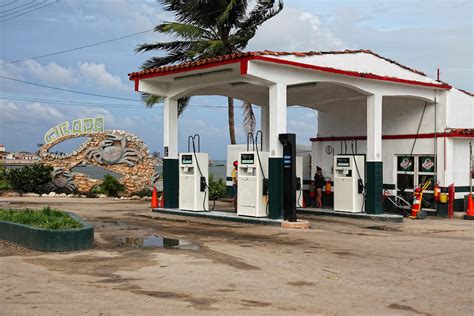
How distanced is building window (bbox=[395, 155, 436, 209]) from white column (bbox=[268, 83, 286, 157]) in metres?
6.66

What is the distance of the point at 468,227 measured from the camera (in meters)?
17.9

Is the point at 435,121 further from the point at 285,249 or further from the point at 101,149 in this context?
the point at 101,149

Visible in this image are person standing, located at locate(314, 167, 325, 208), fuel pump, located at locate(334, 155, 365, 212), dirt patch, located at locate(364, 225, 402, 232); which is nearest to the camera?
dirt patch, located at locate(364, 225, 402, 232)

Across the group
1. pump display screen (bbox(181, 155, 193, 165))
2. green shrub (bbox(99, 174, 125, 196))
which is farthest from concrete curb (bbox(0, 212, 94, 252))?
green shrub (bbox(99, 174, 125, 196))

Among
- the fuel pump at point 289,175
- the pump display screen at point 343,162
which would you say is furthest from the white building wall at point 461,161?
the fuel pump at point 289,175

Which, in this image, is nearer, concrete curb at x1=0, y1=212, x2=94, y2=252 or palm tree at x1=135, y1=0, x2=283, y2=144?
concrete curb at x1=0, y1=212, x2=94, y2=252

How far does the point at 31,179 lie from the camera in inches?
1226

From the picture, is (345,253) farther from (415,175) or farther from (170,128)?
(170,128)

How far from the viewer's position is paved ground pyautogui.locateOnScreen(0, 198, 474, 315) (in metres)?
7.86

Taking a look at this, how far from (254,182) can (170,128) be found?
201 inches

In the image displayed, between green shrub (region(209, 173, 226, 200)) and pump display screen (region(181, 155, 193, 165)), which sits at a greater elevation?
pump display screen (region(181, 155, 193, 165))

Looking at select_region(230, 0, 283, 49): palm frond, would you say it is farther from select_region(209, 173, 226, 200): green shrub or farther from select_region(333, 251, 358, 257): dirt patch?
select_region(333, 251, 358, 257): dirt patch

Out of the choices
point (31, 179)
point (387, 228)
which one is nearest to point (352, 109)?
point (387, 228)

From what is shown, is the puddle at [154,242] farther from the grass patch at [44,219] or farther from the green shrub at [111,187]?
the green shrub at [111,187]
